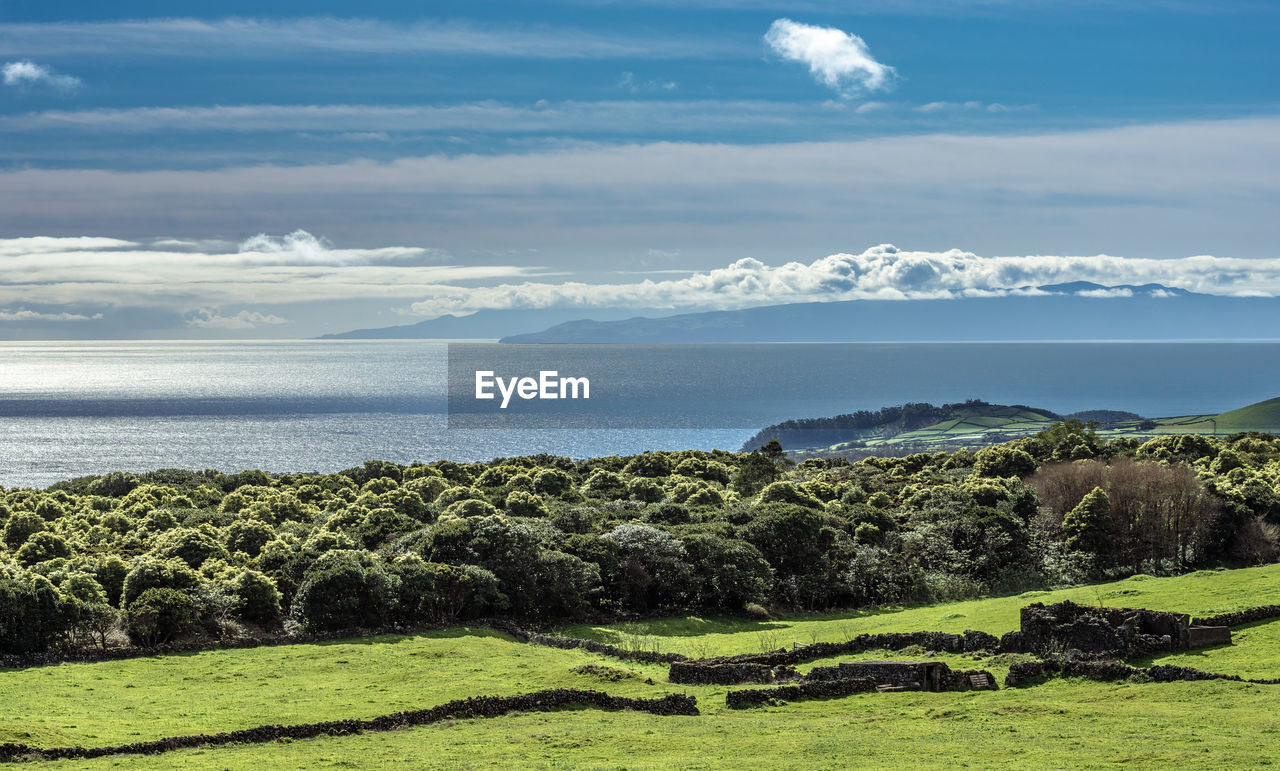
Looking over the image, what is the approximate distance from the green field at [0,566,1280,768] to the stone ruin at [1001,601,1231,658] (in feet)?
2.84

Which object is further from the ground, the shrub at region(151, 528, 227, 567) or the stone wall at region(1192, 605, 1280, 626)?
the shrub at region(151, 528, 227, 567)

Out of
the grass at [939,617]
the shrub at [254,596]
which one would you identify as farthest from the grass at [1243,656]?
the shrub at [254,596]

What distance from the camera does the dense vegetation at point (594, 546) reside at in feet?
170

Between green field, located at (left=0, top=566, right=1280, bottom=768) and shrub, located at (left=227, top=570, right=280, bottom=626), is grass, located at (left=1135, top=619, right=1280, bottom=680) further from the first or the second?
shrub, located at (left=227, top=570, right=280, bottom=626)

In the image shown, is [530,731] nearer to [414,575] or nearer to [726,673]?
[726,673]

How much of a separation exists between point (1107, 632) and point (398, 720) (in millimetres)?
25575

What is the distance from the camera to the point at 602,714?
36250 mm

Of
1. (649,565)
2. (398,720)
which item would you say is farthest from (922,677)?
(649,565)

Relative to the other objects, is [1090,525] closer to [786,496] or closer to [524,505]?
[786,496]

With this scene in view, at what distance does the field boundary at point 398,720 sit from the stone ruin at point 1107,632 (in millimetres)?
13818

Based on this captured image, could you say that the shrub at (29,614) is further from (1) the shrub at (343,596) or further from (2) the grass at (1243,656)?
(2) the grass at (1243,656)

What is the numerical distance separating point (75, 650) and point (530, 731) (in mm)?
24733

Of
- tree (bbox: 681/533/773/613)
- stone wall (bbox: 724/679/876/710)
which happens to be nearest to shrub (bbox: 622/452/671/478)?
tree (bbox: 681/533/773/613)

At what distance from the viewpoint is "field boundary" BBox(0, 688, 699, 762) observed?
30234mm
